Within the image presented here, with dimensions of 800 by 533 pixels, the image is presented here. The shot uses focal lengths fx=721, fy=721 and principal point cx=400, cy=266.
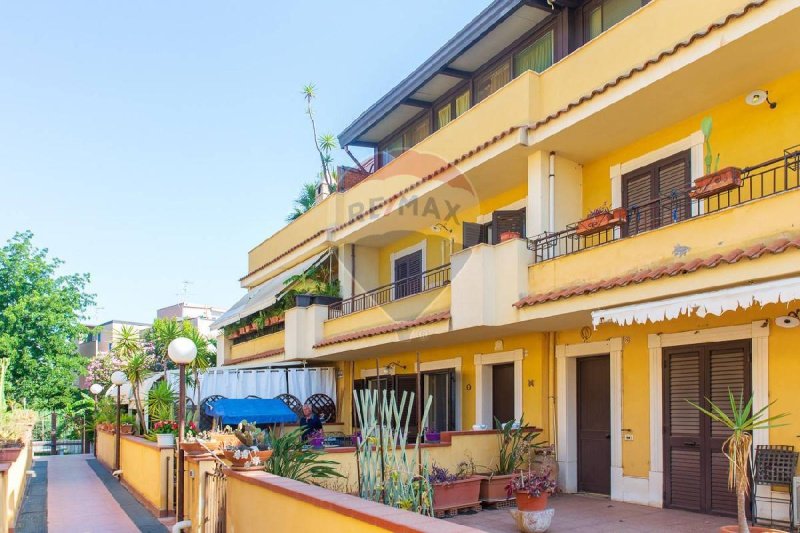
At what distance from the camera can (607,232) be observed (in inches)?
479

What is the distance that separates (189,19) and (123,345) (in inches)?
408

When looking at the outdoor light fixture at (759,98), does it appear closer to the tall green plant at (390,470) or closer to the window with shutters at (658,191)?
the window with shutters at (658,191)

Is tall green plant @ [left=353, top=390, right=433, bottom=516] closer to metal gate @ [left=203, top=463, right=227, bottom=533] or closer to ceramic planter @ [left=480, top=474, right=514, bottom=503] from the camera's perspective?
metal gate @ [left=203, top=463, right=227, bottom=533]

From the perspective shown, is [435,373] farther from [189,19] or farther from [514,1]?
[189,19]

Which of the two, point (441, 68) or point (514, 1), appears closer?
point (514, 1)

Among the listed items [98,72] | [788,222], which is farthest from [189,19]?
[788,222]

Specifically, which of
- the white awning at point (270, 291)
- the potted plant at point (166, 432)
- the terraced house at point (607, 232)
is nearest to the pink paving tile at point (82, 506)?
the potted plant at point (166, 432)

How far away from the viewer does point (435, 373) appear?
18.5 m

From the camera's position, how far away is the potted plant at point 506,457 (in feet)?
40.7

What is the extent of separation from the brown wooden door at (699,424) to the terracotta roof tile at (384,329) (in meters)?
4.49

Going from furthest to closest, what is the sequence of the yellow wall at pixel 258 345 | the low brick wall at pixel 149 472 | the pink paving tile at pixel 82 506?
the yellow wall at pixel 258 345
the low brick wall at pixel 149 472
the pink paving tile at pixel 82 506

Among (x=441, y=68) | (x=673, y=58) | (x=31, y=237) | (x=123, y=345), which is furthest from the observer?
(x=31, y=237)

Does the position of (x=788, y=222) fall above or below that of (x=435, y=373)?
above

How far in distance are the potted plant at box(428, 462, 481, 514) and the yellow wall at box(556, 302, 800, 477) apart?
2.70 metres
